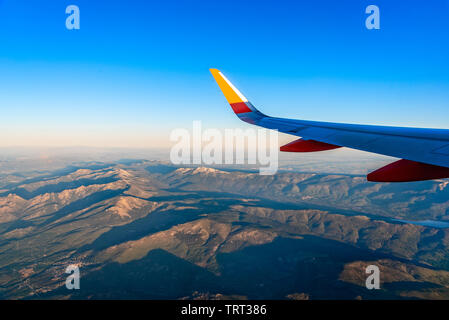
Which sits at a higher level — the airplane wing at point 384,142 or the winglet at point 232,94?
the winglet at point 232,94

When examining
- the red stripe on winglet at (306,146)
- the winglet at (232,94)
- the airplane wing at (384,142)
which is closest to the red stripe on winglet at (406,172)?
the airplane wing at (384,142)

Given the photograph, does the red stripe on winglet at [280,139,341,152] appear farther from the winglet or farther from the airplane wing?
the winglet

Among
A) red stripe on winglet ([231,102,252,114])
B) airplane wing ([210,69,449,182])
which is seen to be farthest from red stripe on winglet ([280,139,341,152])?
red stripe on winglet ([231,102,252,114])

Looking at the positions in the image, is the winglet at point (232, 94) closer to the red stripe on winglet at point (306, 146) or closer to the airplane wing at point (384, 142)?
the airplane wing at point (384, 142)

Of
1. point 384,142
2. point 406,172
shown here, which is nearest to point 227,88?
point 384,142

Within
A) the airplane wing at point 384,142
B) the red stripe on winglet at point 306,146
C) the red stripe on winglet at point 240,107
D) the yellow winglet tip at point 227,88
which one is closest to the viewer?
Answer: the airplane wing at point 384,142

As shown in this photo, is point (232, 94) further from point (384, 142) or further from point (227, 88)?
point (384, 142)

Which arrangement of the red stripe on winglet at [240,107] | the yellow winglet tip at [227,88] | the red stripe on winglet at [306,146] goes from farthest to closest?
the red stripe on winglet at [240,107] < the yellow winglet tip at [227,88] < the red stripe on winglet at [306,146]
